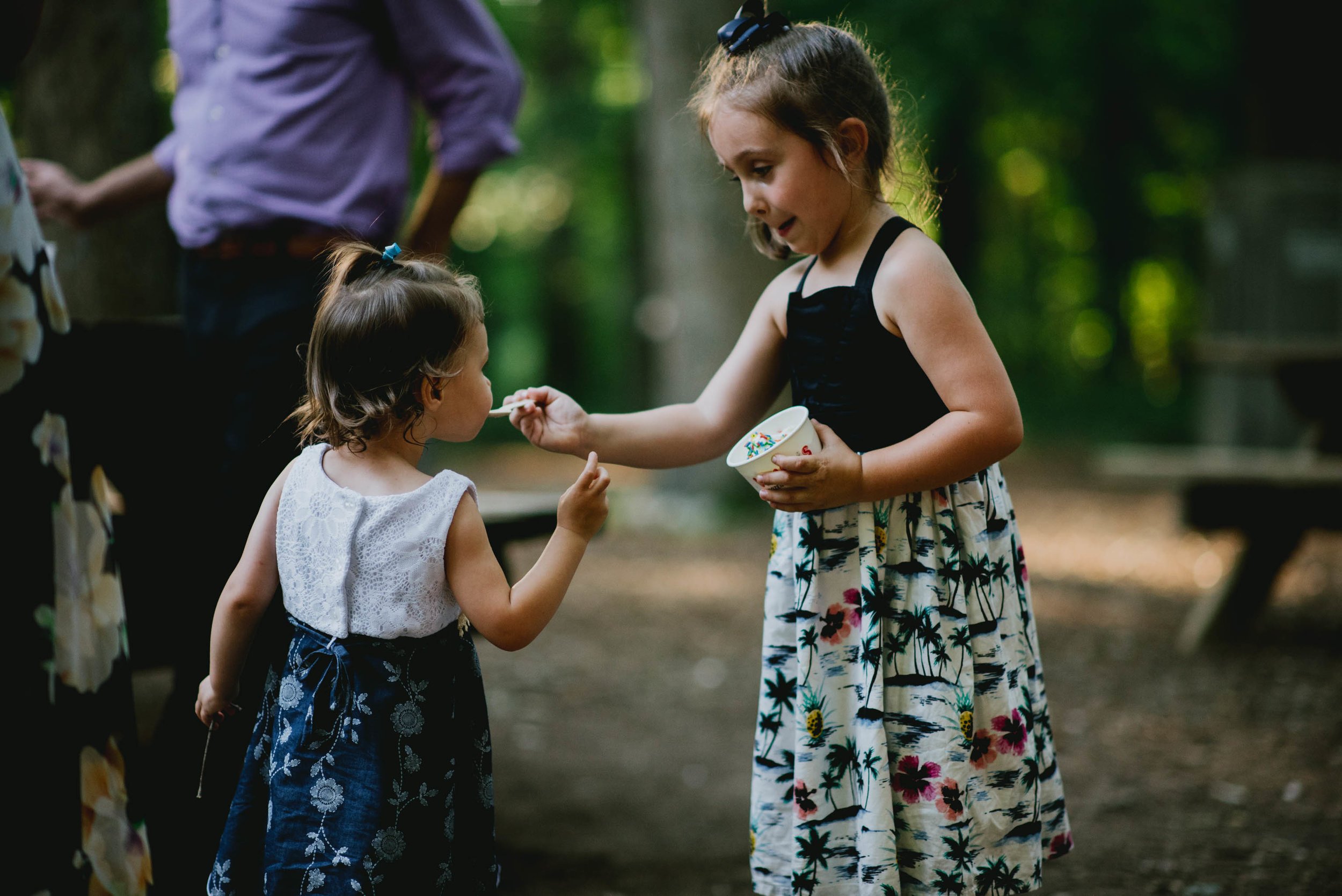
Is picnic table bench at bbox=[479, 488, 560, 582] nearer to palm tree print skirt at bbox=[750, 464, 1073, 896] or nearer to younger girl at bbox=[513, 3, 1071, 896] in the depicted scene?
younger girl at bbox=[513, 3, 1071, 896]

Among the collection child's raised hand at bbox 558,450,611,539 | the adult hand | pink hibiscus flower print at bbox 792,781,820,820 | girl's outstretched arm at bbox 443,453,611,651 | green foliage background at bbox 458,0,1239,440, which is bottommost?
pink hibiscus flower print at bbox 792,781,820,820

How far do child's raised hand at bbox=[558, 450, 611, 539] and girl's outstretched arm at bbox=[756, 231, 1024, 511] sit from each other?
0.27 m

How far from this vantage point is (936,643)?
6.46ft

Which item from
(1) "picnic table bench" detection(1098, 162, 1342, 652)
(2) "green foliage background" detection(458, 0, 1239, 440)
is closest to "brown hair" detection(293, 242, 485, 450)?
(2) "green foliage background" detection(458, 0, 1239, 440)

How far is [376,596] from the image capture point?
1.75 m

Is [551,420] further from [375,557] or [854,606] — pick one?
[854,606]

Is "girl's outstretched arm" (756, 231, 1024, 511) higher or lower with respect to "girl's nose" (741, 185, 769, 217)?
lower

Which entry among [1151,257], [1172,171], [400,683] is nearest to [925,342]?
[400,683]

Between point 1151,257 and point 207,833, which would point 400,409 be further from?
point 1151,257

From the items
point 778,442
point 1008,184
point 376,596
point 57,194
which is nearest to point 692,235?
point 57,194

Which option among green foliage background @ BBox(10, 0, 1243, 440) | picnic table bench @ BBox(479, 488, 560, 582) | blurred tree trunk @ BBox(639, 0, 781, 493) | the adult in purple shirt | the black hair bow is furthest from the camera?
green foliage background @ BBox(10, 0, 1243, 440)

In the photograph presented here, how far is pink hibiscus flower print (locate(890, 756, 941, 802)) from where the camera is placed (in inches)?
76.5

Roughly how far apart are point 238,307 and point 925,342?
1.47 metres

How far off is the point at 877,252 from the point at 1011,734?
85cm
